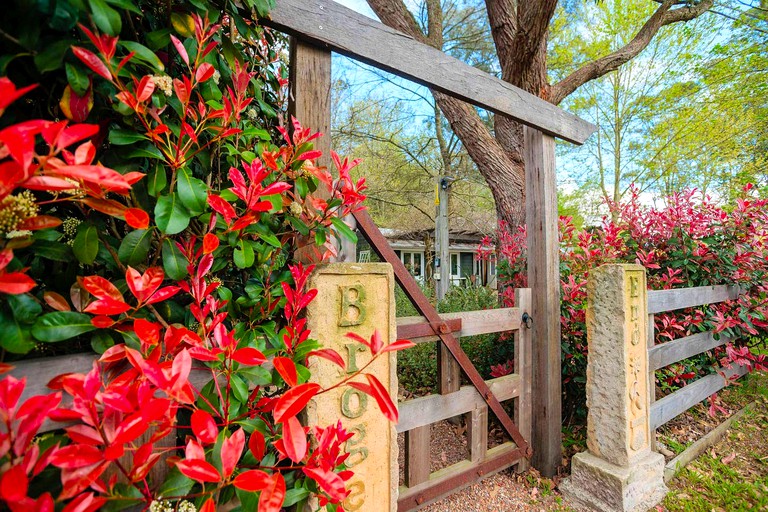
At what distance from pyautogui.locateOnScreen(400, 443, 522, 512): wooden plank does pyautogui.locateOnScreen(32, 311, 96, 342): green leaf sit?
1.73 m

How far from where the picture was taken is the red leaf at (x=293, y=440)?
60 cm

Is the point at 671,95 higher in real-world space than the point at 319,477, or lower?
higher

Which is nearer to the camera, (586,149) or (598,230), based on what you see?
(598,230)

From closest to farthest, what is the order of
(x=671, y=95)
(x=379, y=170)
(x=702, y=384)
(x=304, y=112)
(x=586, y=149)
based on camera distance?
(x=304, y=112) → (x=702, y=384) → (x=379, y=170) → (x=671, y=95) → (x=586, y=149)

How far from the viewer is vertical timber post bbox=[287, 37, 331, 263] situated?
137cm

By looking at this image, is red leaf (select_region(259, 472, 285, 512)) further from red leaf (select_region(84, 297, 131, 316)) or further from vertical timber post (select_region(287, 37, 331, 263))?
vertical timber post (select_region(287, 37, 331, 263))

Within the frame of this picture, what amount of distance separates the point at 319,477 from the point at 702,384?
12.1 ft

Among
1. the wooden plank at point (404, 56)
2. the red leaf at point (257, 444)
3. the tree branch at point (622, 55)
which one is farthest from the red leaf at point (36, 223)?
the tree branch at point (622, 55)

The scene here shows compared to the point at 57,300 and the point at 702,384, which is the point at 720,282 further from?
the point at 57,300

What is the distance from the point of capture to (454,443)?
3021 millimetres

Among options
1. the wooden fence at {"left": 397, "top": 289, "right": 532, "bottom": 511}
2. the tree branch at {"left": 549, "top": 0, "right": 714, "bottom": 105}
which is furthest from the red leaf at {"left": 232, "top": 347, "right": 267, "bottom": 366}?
the tree branch at {"left": 549, "top": 0, "right": 714, "bottom": 105}

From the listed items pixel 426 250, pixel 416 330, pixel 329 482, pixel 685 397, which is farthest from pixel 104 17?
pixel 426 250

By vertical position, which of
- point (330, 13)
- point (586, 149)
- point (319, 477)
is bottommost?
point (319, 477)

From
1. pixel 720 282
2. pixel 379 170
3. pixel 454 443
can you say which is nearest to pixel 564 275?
pixel 720 282
